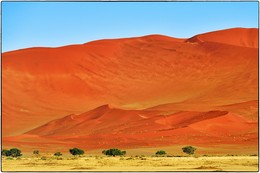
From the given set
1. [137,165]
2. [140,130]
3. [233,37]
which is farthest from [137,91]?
[137,165]

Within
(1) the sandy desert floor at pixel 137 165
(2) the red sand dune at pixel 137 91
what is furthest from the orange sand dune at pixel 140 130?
(1) the sandy desert floor at pixel 137 165

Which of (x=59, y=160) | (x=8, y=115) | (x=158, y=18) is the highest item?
(x=158, y=18)

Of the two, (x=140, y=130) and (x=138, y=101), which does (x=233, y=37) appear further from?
(x=140, y=130)

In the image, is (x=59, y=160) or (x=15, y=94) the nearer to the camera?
(x=59, y=160)

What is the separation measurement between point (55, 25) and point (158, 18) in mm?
5800

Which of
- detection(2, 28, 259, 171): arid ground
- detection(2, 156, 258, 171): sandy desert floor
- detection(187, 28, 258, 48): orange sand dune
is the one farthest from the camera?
detection(187, 28, 258, 48): orange sand dune

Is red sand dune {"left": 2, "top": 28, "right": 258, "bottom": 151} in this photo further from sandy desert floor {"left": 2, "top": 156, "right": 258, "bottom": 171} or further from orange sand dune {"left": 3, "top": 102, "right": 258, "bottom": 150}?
sandy desert floor {"left": 2, "top": 156, "right": 258, "bottom": 171}

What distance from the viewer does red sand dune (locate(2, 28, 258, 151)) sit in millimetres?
52344

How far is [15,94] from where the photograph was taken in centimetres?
6700

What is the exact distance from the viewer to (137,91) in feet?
247

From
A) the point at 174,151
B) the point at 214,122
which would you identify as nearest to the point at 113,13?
the point at 174,151

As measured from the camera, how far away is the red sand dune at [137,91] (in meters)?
52.3

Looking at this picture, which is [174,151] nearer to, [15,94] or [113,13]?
[113,13]

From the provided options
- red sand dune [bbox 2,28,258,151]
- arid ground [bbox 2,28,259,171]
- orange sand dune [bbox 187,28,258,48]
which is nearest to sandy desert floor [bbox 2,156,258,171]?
arid ground [bbox 2,28,259,171]
